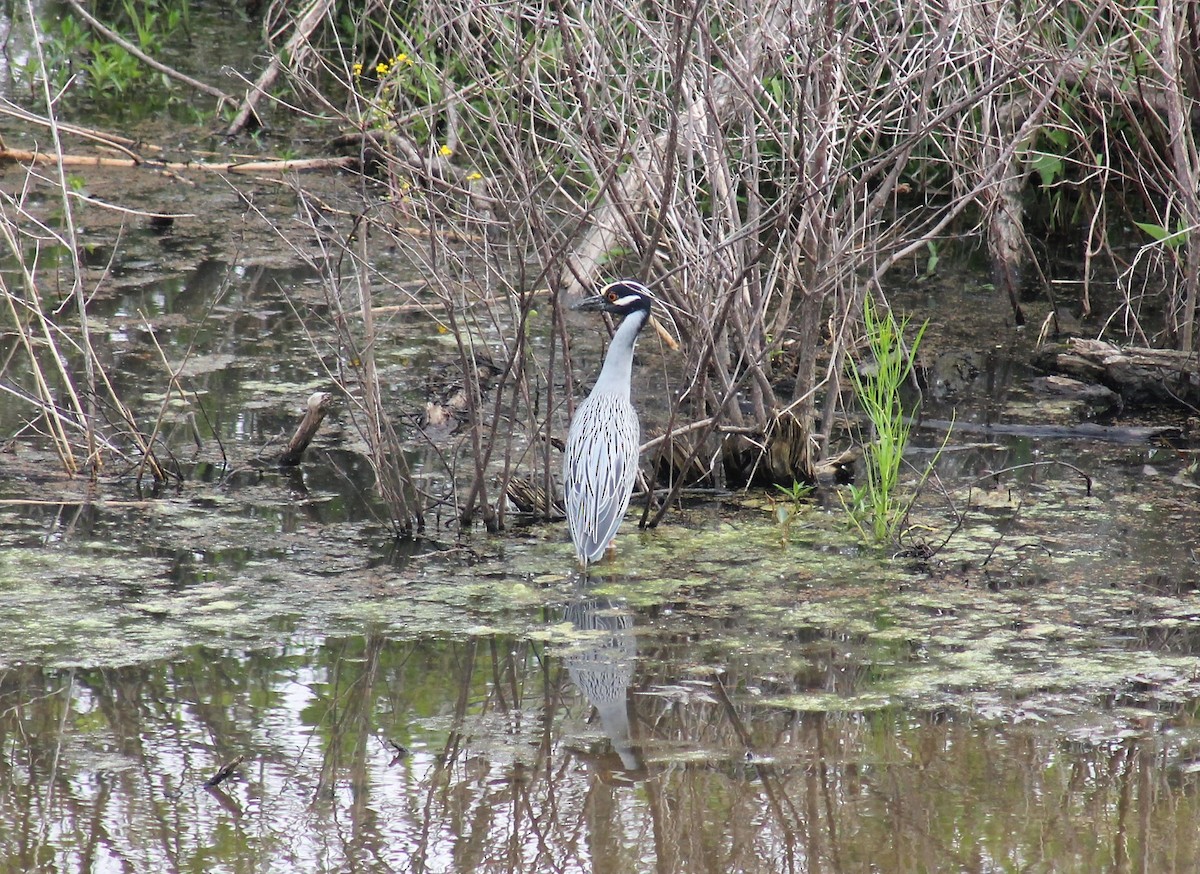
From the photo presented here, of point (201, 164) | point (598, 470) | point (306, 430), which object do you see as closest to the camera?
point (598, 470)

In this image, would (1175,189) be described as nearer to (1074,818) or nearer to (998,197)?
(998,197)

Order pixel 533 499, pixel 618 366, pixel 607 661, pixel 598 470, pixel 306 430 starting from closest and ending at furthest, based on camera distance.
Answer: pixel 607 661 < pixel 598 470 < pixel 618 366 < pixel 533 499 < pixel 306 430

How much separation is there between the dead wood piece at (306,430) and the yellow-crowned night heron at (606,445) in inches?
39.9

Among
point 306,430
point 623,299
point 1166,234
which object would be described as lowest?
point 306,430

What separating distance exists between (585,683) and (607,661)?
141mm

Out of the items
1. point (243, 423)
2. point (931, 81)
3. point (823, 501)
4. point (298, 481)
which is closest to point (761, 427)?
point (823, 501)

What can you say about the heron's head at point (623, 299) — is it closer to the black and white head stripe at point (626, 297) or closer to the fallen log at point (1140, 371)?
the black and white head stripe at point (626, 297)

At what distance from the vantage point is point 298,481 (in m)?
5.82

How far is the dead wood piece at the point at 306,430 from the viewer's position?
575 centimetres

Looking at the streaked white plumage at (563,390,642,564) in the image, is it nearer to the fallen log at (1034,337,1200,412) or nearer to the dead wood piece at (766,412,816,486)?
the dead wood piece at (766,412,816,486)

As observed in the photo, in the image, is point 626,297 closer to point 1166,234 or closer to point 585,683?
point 585,683

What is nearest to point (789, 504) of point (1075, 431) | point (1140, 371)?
point (1075, 431)

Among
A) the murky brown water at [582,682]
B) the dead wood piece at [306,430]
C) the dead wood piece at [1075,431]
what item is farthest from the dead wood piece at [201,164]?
the dead wood piece at [1075,431]

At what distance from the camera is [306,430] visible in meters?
5.79
